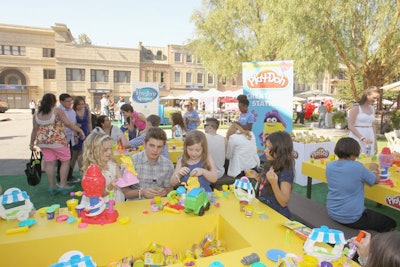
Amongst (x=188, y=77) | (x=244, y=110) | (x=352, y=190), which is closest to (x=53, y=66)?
(x=188, y=77)

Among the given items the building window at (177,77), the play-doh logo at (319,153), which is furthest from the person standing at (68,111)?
the building window at (177,77)

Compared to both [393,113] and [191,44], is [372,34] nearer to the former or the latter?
[393,113]

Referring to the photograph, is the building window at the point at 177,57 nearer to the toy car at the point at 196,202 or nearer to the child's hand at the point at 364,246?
the toy car at the point at 196,202

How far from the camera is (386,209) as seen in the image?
15.6 feet

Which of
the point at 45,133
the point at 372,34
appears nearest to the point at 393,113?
the point at 372,34

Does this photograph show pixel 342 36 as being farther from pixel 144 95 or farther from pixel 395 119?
pixel 144 95

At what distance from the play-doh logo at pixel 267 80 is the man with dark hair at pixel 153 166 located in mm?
5327

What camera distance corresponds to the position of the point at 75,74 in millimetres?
35312

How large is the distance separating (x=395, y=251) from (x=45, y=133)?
4.99 meters

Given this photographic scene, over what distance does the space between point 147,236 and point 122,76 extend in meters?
37.9

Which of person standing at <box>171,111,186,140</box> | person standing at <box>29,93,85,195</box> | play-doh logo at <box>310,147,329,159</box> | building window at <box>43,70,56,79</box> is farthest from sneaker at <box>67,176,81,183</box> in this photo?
building window at <box>43,70,56,79</box>

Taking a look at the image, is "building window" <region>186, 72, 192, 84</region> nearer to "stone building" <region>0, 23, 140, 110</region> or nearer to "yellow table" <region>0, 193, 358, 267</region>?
"stone building" <region>0, 23, 140, 110</region>

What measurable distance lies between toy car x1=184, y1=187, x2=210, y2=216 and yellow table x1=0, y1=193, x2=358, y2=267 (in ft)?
0.18

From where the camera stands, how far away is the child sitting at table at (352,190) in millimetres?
2967
